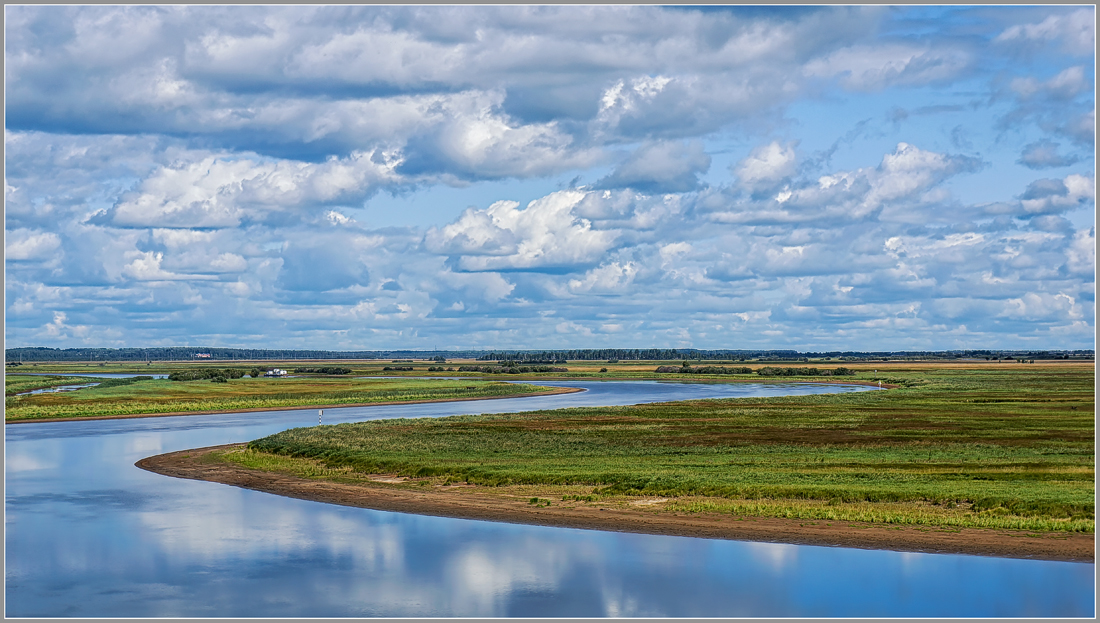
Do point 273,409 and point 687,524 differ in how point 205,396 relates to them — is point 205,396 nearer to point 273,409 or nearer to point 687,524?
point 273,409

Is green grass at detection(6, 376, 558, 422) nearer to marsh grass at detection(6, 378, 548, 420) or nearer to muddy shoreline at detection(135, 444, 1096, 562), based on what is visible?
marsh grass at detection(6, 378, 548, 420)

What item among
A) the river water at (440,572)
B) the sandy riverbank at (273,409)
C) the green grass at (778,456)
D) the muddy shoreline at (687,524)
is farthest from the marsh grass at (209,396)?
the river water at (440,572)

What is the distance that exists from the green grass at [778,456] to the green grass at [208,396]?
38778 millimetres

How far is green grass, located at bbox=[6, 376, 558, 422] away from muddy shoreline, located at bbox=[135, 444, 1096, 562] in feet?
198

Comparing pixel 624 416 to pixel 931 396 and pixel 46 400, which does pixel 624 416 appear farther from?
pixel 46 400

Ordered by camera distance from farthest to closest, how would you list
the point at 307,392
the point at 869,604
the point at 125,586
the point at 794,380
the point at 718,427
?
the point at 794,380, the point at 307,392, the point at 718,427, the point at 125,586, the point at 869,604

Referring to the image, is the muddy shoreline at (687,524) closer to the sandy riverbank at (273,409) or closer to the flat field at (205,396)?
the sandy riverbank at (273,409)

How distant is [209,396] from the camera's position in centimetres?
11894

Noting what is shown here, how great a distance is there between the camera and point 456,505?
37219 millimetres

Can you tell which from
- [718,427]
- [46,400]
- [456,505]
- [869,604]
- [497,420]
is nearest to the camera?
[869,604]

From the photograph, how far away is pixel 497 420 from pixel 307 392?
5786 cm

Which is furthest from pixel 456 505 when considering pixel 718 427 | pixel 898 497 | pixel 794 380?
pixel 794 380

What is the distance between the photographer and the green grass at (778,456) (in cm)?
3319

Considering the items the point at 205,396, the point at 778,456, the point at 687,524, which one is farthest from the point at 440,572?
the point at 205,396
